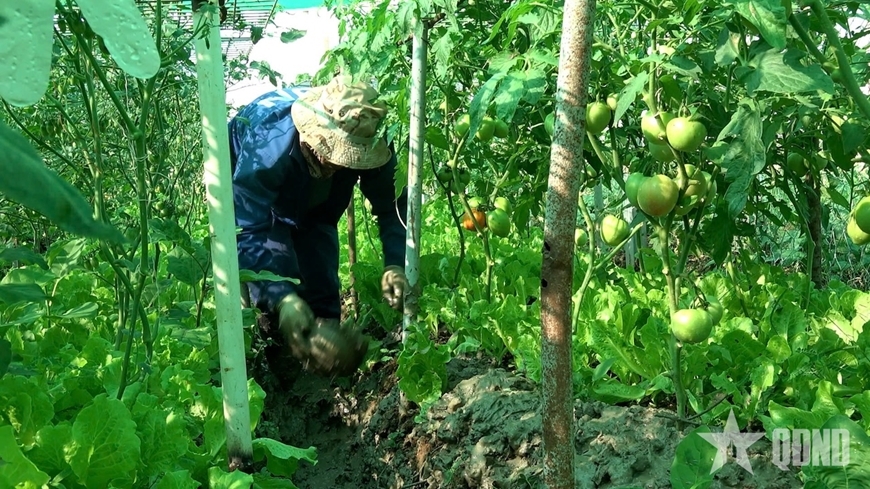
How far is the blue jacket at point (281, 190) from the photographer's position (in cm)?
286

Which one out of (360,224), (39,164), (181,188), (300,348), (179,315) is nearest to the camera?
(39,164)

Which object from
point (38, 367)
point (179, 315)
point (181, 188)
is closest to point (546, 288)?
point (179, 315)

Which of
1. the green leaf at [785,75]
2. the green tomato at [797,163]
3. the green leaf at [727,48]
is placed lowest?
the green tomato at [797,163]

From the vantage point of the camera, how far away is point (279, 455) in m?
1.73

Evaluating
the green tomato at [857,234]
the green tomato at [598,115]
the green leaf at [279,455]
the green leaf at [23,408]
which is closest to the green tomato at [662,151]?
the green tomato at [598,115]

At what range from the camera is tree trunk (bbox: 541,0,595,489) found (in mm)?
989

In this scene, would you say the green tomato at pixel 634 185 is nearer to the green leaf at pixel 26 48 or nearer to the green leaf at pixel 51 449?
the green leaf at pixel 51 449

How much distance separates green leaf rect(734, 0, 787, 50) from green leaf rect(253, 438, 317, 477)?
1261 millimetres

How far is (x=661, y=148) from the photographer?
61.9 inches

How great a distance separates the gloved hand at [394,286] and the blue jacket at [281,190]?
0.20 metres

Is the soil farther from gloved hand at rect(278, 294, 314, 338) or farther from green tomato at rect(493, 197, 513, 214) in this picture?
green tomato at rect(493, 197, 513, 214)

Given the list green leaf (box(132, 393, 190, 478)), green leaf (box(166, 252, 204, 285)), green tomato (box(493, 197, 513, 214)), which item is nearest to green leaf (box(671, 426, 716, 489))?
green leaf (box(132, 393, 190, 478))

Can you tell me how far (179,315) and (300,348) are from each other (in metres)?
0.68

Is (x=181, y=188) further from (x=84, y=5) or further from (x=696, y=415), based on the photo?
(x=84, y=5)
